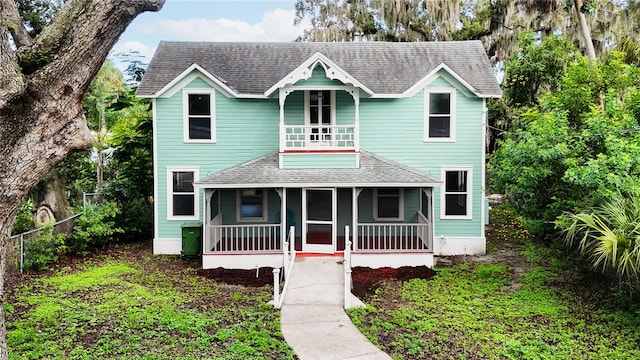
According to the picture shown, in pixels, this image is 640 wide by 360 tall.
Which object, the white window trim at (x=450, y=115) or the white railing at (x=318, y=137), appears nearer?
the white railing at (x=318, y=137)

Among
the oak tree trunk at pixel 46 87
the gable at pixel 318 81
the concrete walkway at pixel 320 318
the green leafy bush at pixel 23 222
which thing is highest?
the gable at pixel 318 81

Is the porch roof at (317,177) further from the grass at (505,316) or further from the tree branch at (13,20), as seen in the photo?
the tree branch at (13,20)

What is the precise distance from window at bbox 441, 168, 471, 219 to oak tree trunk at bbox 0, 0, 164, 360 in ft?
38.2

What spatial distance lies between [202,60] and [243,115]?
109 inches

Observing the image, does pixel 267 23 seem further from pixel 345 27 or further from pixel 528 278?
pixel 528 278

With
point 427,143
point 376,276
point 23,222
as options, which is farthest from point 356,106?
point 23,222

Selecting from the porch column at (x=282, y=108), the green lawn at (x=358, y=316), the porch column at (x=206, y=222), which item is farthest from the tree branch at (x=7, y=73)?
the porch column at (x=282, y=108)

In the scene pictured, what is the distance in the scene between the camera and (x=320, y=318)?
9.02 metres

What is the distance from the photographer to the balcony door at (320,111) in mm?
14758

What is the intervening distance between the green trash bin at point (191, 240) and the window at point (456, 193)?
300 inches

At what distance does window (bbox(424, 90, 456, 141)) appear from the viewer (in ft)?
48.8

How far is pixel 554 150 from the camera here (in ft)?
32.9

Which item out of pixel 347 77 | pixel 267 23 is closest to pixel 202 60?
pixel 347 77

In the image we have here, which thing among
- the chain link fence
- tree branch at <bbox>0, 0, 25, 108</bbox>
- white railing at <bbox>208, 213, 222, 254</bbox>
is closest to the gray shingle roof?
white railing at <bbox>208, 213, 222, 254</bbox>
